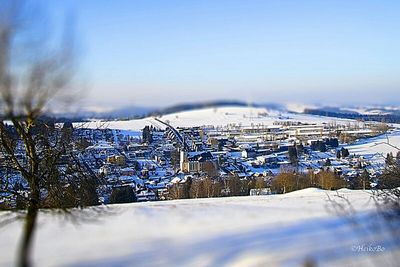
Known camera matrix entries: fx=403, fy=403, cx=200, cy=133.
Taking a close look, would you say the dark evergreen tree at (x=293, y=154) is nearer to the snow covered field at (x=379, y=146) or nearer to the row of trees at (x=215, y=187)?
the snow covered field at (x=379, y=146)

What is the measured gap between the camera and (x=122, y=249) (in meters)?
4.53

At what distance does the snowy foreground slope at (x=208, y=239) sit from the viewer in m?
4.28

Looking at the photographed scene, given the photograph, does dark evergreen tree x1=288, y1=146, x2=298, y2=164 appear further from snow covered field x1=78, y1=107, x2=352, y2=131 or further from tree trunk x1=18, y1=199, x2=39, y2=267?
tree trunk x1=18, y1=199, x2=39, y2=267

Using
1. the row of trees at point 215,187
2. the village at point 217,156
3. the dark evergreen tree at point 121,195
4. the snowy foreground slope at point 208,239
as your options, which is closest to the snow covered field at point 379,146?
the village at point 217,156

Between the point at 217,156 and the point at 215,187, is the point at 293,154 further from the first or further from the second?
the point at 215,187

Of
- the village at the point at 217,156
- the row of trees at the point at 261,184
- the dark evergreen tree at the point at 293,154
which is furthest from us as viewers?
the dark evergreen tree at the point at 293,154

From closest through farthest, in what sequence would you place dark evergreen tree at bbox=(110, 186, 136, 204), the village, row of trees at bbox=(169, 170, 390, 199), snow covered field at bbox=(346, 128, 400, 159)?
dark evergreen tree at bbox=(110, 186, 136, 204) → snow covered field at bbox=(346, 128, 400, 159) → the village → row of trees at bbox=(169, 170, 390, 199)

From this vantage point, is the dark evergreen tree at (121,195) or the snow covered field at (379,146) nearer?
the dark evergreen tree at (121,195)

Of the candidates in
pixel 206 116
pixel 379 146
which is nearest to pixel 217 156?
pixel 379 146

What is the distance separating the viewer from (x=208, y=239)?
4809 millimetres

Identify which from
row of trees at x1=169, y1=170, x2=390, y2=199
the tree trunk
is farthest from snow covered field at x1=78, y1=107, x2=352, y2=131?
the tree trunk

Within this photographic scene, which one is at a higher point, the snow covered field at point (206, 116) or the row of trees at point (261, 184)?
the snow covered field at point (206, 116)

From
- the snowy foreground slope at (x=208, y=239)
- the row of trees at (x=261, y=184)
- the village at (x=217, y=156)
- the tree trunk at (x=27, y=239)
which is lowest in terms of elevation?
the row of trees at (x=261, y=184)

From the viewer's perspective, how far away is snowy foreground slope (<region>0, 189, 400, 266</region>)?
4277 mm
